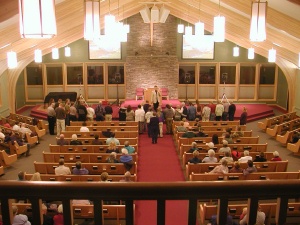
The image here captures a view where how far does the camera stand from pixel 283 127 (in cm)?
1577

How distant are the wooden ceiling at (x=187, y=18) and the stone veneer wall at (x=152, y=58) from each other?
1.95 m

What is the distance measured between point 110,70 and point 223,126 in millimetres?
10329

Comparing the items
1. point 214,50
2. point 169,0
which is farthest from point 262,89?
point 169,0

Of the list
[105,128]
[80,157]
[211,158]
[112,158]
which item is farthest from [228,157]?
[105,128]

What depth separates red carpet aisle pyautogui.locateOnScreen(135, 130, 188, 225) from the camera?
802 centimetres

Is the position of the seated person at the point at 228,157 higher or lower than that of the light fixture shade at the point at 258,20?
lower

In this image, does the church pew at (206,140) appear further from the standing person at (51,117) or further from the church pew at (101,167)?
the standing person at (51,117)

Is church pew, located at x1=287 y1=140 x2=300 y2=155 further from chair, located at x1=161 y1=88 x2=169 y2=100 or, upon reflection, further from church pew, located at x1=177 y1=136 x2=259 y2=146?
chair, located at x1=161 y1=88 x2=169 y2=100

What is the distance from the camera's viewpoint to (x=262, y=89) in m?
22.7

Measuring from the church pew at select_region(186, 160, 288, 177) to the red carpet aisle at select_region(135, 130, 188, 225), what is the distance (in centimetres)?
85

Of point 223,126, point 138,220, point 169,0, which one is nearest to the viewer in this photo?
point 138,220

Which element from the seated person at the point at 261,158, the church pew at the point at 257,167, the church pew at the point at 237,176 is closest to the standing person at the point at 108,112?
the church pew at the point at 257,167

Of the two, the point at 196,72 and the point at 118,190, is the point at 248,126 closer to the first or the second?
the point at 196,72

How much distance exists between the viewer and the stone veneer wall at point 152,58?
71.5 feet
